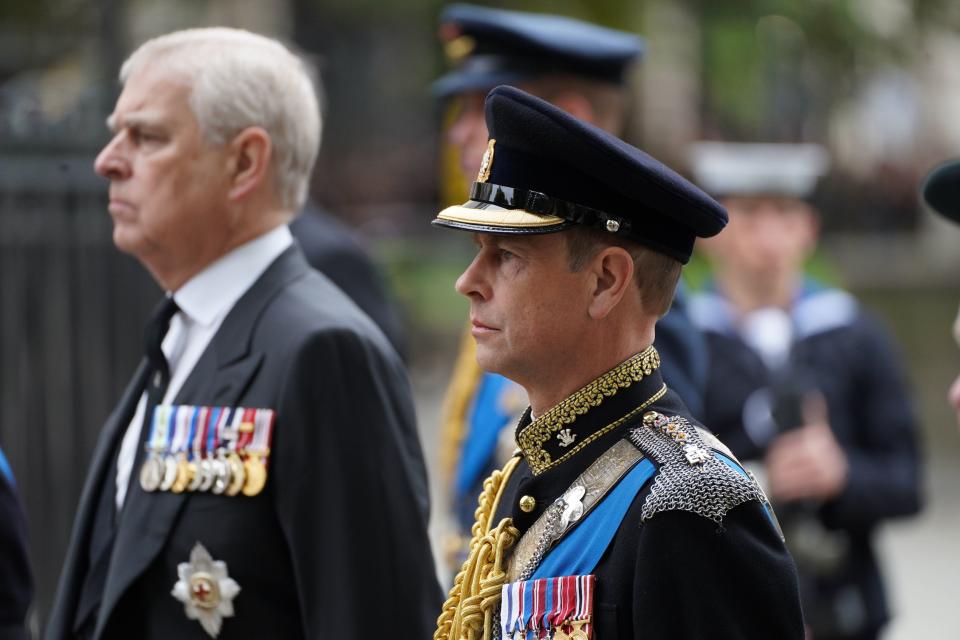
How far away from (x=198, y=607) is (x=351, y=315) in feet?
2.23

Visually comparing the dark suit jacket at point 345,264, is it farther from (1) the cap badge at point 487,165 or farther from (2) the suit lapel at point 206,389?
(1) the cap badge at point 487,165

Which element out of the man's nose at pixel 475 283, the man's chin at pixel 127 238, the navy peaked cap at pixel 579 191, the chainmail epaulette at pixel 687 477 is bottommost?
the chainmail epaulette at pixel 687 477

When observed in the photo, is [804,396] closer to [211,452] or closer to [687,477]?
[211,452]

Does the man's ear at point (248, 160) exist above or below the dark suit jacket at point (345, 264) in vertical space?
above

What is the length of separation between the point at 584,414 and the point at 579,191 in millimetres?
359

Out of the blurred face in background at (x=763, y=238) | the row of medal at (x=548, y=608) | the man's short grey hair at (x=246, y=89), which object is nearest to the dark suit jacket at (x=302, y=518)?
the man's short grey hair at (x=246, y=89)

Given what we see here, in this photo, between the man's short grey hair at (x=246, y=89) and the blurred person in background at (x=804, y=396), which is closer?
the man's short grey hair at (x=246, y=89)

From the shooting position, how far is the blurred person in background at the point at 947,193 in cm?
304

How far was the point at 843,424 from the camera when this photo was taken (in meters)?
5.21

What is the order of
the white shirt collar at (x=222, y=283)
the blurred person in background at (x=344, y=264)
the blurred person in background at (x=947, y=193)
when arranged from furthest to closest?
the blurred person in background at (x=344, y=264), the white shirt collar at (x=222, y=283), the blurred person in background at (x=947, y=193)

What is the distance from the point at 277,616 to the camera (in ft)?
9.72

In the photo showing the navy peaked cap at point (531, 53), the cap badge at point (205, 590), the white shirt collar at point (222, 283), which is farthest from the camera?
the navy peaked cap at point (531, 53)

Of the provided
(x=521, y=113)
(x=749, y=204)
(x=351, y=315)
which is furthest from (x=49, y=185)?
(x=521, y=113)

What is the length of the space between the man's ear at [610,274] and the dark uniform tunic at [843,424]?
2.72 m
